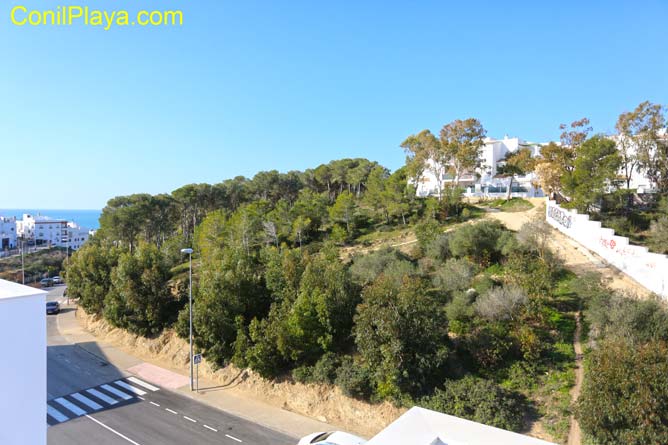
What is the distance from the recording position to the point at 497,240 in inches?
1001

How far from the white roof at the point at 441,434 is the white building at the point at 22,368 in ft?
18.8

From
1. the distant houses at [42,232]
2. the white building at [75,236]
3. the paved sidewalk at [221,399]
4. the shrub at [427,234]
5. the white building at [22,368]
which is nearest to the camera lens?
the white building at [22,368]

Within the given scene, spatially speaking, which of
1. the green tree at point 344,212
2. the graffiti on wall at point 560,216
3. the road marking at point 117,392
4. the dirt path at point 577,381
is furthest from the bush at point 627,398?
the green tree at point 344,212

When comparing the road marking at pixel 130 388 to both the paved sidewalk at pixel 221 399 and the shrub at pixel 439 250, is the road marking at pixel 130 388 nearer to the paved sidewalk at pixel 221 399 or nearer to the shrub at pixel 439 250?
the paved sidewalk at pixel 221 399

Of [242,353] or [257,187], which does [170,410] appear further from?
[257,187]

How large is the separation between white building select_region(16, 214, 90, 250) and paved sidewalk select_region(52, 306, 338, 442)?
274ft

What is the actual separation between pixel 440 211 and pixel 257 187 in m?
26.1

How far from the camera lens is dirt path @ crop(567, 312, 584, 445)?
517 inches

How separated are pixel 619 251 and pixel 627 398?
13.7 metres

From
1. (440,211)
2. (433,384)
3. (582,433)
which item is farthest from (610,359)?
(440,211)

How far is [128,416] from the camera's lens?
1706cm

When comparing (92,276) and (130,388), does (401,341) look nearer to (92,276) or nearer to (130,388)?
(130,388)

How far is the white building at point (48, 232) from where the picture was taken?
96188mm

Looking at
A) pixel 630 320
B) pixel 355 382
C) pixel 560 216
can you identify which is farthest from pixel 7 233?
pixel 630 320
